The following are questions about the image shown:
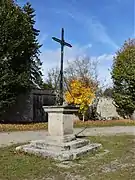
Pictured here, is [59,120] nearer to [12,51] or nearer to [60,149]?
[60,149]

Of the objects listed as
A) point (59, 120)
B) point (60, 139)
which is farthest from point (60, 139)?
point (59, 120)

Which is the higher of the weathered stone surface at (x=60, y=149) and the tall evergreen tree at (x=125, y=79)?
the tall evergreen tree at (x=125, y=79)

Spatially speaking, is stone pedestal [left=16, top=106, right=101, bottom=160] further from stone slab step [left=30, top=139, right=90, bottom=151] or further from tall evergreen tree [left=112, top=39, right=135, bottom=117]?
tall evergreen tree [left=112, top=39, right=135, bottom=117]

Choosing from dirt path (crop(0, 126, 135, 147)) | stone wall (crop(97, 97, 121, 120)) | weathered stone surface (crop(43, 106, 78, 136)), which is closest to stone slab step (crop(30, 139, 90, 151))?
weathered stone surface (crop(43, 106, 78, 136))

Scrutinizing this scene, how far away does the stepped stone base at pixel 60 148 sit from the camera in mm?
8297

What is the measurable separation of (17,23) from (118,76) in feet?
39.4

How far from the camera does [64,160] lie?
802 cm

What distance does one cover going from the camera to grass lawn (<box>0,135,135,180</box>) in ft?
20.8

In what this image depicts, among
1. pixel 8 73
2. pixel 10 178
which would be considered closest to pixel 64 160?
pixel 10 178

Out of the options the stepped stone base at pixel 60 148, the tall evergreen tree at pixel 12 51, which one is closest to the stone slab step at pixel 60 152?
the stepped stone base at pixel 60 148

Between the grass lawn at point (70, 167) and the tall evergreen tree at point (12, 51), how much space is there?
10.6m

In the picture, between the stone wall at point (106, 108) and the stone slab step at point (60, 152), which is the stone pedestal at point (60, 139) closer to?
the stone slab step at point (60, 152)

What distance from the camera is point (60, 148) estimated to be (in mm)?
8867

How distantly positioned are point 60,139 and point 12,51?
38.2ft
